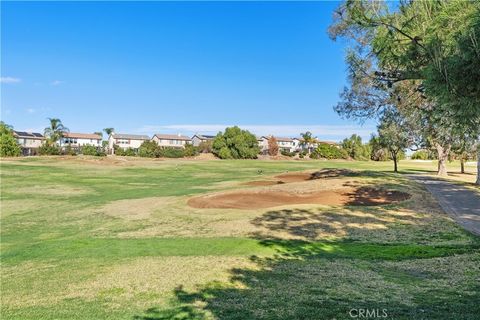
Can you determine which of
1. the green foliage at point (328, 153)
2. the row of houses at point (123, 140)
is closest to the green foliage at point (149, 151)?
the row of houses at point (123, 140)

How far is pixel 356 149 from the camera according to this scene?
101 m

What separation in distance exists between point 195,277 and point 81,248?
Result: 19.6 feet

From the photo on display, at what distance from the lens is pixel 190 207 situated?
70.7 ft

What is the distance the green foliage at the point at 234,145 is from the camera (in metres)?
91.8

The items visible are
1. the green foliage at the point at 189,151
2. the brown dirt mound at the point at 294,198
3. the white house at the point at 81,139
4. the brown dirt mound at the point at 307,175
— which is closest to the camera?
the brown dirt mound at the point at 294,198

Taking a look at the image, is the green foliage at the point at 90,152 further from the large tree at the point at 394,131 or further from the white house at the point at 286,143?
the white house at the point at 286,143

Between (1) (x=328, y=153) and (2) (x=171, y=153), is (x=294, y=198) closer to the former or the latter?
(2) (x=171, y=153)

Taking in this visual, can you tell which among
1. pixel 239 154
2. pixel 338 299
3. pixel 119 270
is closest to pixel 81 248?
pixel 119 270

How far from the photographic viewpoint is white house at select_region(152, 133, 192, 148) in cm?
13125

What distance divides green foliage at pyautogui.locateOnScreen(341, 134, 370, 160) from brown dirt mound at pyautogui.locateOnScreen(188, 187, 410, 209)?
7937 centimetres

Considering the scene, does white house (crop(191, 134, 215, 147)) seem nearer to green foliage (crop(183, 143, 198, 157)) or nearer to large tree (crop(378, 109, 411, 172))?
green foliage (crop(183, 143, 198, 157))

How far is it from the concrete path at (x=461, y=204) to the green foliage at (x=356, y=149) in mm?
75449

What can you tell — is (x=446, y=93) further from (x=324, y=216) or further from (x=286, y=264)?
(x=324, y=216)

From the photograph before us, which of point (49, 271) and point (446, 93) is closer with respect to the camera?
point (446, 93)
